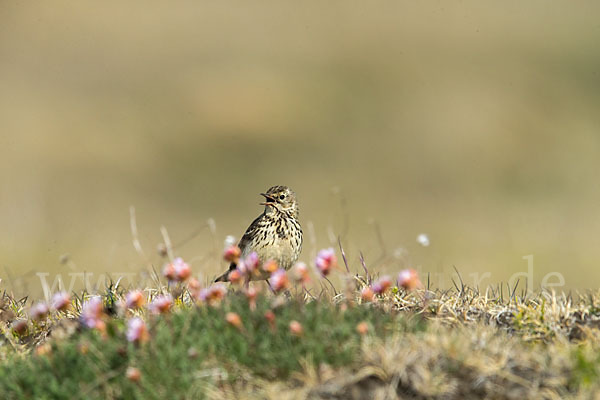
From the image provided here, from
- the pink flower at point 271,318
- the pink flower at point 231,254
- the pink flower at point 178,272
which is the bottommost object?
the pink flower at point 271,318

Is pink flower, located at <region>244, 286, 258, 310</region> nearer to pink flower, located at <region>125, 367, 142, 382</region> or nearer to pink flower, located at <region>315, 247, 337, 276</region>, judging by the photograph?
pink flower, located at <region>315, 247, 337, 276</region>

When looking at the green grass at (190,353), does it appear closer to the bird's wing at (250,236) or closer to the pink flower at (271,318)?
the pink flower at (271,318)

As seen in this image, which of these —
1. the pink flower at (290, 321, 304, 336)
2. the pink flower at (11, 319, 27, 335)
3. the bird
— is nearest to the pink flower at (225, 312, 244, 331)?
the pink flower at (290, 321, 304, 336)

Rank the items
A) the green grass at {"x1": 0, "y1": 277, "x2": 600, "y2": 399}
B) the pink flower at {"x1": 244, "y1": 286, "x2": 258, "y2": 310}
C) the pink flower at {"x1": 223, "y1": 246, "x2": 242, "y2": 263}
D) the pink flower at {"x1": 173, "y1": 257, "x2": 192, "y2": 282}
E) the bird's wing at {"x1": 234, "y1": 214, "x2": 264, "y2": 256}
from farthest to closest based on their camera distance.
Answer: the bird's wing at {"x1": 234, "y1": 214, "x2": 264, "y2": 256} < the pink flower at {"x1": 223, "y1": 246, "x2": 242, "y2": 263} < the pink flower at {"x1": 173, "y1": 257, "x2": 192, "y2": 282} < the pink flower at {"x1": 244, "y1": 286, "x2": 258, "y2": 310} < the green grass at {"x1": 0, "y1": 277, "x2": 600, "y2": 399}

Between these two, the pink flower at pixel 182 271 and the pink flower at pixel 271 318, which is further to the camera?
the pink flower at pixel 182 271

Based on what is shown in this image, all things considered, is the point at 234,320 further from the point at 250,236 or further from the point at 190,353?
the point at 250,236

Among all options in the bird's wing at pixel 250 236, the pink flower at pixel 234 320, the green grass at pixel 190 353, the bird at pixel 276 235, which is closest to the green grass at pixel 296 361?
the green grass at pixel 190 353

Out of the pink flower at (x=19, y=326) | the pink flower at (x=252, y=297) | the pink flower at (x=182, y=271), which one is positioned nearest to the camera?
the pink flower at (x=252, y=297)
